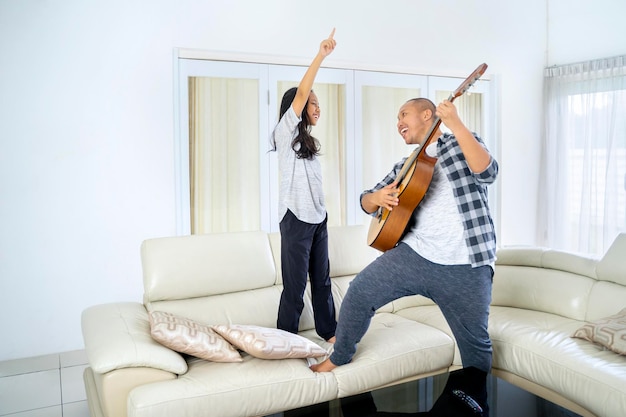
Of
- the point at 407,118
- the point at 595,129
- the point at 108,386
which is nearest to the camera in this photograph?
the point at 108,386

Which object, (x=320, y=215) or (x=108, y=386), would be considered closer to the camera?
(x=108, y=386)

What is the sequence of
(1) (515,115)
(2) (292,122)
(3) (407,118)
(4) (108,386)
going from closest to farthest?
(4) (108,386), (3) (407,118), (2) (292,122), (1) (515,115)

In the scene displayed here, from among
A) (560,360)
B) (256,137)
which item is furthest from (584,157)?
(560,360)

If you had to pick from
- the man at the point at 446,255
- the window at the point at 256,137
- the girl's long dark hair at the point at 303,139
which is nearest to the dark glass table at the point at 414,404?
the man at the point at 446,255

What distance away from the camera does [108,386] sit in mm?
1938

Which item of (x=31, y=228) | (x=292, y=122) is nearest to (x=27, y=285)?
(x=31, y=228)

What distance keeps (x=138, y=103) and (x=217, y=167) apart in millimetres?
680

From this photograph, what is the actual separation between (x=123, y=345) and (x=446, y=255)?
48.2 inches

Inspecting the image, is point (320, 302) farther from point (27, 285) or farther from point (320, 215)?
point (27, 285)

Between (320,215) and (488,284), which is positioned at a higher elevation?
(320,215)

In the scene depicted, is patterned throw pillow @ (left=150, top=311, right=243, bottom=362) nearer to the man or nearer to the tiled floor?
the man

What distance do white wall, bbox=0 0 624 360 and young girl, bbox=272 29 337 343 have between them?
1.45 meters

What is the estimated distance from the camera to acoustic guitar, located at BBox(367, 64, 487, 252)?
6.83ft

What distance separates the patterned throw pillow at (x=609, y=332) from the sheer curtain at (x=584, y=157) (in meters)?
2.54
